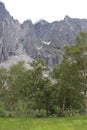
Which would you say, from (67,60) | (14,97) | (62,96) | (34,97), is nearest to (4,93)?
(14,97)

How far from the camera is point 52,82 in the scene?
81.2 metres

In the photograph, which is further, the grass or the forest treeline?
the forest treeline

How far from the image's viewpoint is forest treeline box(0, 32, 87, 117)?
218 ft

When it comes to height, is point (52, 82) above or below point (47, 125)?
above

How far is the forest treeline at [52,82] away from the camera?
66500 millimetres

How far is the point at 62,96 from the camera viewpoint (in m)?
79.3

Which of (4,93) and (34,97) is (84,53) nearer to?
(34,97)

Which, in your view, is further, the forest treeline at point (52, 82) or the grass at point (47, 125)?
the forest treeline at point (52, 82)

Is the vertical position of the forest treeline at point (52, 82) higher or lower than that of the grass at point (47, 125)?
higher

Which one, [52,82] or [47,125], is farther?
[52,82]

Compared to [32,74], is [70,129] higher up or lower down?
lower down

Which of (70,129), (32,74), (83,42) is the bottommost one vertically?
(70,129)

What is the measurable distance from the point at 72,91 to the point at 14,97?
17.1 meters

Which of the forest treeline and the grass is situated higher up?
the forest treeline
